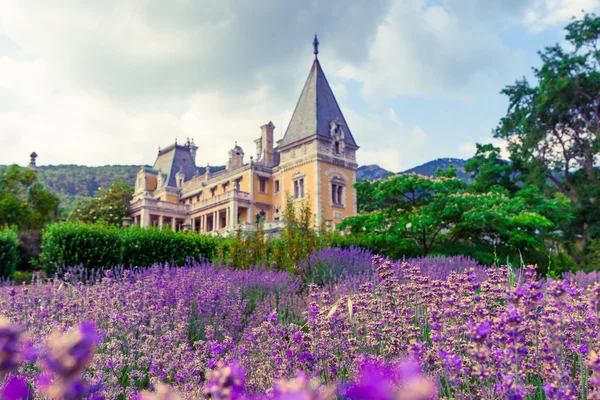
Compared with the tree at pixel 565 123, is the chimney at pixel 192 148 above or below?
above

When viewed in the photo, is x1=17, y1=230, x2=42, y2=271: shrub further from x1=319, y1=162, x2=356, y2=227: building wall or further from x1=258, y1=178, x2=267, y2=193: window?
x1=258, y1=178, x2=267, y2=193: window

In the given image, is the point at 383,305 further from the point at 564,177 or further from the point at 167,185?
the point at 167,185

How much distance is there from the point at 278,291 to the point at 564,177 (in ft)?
91.4

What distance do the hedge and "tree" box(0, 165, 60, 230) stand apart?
49.3ft

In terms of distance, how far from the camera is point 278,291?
7.16 metres

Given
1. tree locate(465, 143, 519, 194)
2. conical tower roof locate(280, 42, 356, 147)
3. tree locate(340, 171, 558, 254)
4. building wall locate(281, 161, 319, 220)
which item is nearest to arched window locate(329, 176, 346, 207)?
building wall locate(281, 161, 319, 220)

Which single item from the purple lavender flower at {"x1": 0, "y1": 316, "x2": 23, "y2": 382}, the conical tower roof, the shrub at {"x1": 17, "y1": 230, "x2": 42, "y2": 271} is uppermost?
the conical tower roof

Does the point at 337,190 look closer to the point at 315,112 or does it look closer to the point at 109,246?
the point at 315,112

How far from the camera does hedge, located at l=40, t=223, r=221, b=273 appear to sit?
12.6 meters

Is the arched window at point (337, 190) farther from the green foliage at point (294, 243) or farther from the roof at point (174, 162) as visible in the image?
the green foliage at point (294, 243)

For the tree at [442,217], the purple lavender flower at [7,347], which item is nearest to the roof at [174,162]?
the tree at [442,217]

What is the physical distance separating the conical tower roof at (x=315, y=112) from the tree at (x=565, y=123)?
1320cm

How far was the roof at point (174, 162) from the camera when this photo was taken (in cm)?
5553

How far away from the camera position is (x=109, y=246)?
43.6 ft
